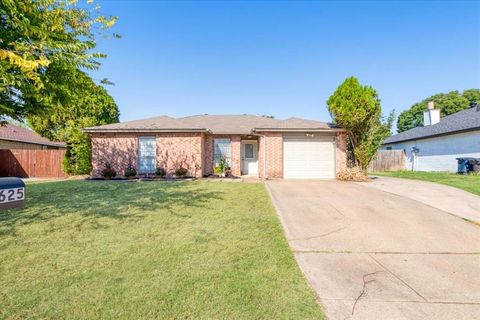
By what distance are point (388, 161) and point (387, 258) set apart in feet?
72.2

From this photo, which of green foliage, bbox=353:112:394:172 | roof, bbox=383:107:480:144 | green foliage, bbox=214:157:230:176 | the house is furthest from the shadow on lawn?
roof, bbox=383:107:480:144

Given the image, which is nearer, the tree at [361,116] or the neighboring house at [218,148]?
the tree at [361,116]

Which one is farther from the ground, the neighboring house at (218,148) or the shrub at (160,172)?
the neighboring house at (218,148)

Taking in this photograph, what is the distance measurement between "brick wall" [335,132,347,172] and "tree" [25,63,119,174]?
12229mm

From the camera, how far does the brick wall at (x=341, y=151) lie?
14041 millimetres

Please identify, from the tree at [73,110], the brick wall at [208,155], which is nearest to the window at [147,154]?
the brick wall at [208,155]

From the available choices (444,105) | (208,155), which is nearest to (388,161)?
(208,155)

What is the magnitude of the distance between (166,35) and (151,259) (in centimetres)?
1345

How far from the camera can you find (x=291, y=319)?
7.77ft

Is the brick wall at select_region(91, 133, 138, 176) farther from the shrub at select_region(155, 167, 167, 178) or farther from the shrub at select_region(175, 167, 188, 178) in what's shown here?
the shrub at select_region(175, 167, 188, 178)

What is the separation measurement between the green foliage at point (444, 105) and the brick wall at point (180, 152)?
41.8 m

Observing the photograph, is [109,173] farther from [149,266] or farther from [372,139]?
[372,139]

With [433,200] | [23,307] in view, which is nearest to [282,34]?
[433,200]

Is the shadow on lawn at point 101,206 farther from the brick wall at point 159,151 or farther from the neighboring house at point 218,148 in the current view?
the neighboring house at point 218,148
